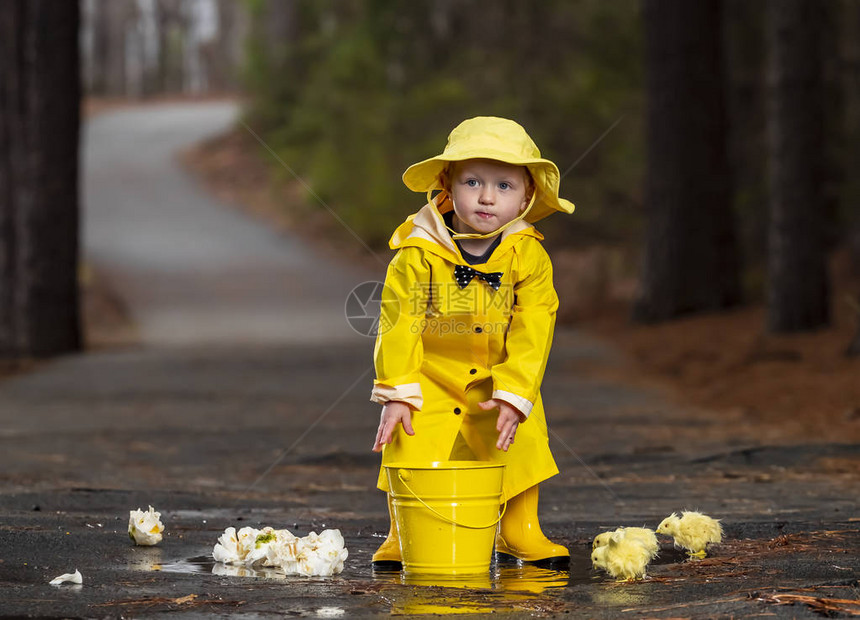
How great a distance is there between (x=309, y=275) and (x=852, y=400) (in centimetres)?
1696

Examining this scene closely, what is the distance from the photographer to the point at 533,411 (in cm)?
482

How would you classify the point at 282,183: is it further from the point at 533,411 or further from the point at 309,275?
the point at 533,411

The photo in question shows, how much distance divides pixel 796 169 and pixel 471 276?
9167mm

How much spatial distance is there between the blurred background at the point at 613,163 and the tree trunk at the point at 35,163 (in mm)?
23

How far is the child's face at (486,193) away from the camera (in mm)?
4734

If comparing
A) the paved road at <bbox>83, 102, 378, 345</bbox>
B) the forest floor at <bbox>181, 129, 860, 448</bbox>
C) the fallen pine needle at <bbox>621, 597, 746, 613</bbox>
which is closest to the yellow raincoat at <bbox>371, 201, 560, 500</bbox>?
the fallen pine needle at <bbox>621, 597, 746, 613</bbox>

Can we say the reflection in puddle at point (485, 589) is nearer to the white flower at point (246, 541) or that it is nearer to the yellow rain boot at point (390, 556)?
the yellow rain boot at point (390, 556)

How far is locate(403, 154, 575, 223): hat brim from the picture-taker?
461cm

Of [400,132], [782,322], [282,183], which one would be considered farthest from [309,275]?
[782,322]

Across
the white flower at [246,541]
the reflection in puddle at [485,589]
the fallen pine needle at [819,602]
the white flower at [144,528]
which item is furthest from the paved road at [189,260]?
the fallen pine needle at [819,602]

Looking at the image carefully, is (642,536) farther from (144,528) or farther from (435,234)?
(144,528)

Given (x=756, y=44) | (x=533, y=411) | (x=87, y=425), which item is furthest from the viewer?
(x=756, y=44)

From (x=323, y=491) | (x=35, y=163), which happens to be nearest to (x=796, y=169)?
(x=323, y=491)

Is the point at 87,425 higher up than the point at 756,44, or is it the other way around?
the point at 756,44
